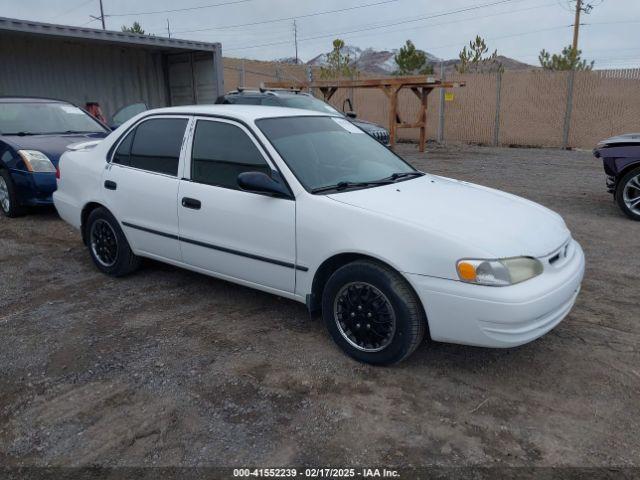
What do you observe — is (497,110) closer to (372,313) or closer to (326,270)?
(326,270)

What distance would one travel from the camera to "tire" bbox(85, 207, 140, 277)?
491 centimetres

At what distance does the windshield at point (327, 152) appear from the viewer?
383cm

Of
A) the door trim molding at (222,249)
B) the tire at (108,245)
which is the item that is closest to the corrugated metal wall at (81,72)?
the tire at (108,245)

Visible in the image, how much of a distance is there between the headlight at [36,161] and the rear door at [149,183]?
281 centimetres

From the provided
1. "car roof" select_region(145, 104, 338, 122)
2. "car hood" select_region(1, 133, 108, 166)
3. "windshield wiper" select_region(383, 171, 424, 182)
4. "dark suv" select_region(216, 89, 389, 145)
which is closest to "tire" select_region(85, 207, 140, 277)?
"car roof" select_region(145, 104, 338, 122)

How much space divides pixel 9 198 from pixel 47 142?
0.90 meters

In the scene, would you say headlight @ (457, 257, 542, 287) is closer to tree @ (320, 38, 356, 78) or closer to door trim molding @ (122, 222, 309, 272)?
door trim molding @ (122, 222, 309, 272)

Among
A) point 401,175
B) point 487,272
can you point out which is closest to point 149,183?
point 401,175

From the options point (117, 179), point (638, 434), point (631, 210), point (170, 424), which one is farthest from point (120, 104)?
point (638, 434)

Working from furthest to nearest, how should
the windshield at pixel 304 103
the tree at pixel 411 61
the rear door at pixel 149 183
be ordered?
the tree at pixel 411 61 → the windshield at pixel 304 103 → the rear door at pixel 149 183

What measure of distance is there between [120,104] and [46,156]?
8.86m

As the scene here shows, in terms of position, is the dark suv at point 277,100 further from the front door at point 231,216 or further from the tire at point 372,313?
the tire at point 372,313

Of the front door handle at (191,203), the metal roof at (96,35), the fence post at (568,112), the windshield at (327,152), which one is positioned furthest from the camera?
the fence post at (568,112)

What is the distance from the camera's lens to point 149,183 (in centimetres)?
446
